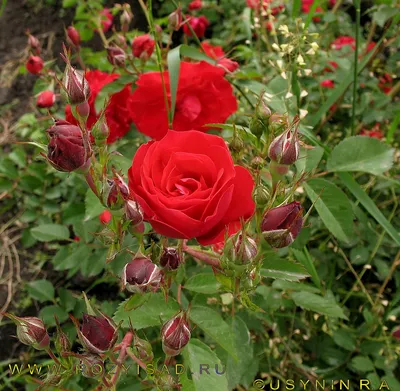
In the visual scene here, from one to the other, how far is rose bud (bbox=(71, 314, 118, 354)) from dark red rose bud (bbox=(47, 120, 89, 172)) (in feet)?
0.56

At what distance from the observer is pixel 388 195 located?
4.24 feet

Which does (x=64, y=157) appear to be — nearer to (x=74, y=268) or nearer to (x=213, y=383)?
(x=213, y=383)

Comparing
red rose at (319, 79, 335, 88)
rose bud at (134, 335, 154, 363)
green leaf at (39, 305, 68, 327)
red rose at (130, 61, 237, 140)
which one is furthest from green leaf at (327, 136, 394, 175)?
green leaf at (39, 305, 68, 327)

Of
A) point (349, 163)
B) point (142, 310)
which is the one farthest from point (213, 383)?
point (349, 163)

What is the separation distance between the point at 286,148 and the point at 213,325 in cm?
29

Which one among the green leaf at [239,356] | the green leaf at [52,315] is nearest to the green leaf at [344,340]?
the green leaf at [239,356]

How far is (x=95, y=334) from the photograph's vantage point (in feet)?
1.67

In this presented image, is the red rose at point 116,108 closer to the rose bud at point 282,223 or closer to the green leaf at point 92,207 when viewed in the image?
the green leaf at point 92,207

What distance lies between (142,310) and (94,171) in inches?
8.5

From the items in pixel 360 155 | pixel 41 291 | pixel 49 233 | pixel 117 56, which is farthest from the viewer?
pixel 41 291

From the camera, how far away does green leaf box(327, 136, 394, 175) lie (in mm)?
756

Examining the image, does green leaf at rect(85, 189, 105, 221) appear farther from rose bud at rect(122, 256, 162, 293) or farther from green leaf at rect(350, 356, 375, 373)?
green leaf at rect(350, 356, 375, 373)

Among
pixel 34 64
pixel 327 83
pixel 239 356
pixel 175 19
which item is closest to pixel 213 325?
pixel 239 356

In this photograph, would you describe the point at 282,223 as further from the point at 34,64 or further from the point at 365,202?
the point at 34,64
